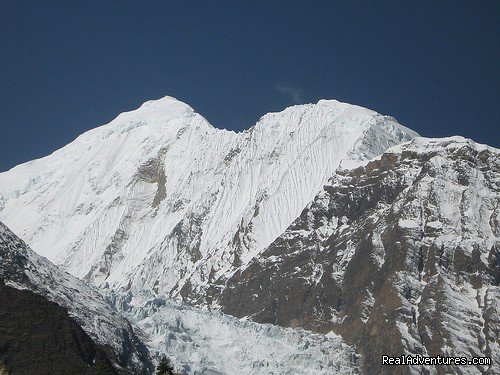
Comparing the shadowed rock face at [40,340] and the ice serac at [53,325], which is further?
the ice serac at [53,325]

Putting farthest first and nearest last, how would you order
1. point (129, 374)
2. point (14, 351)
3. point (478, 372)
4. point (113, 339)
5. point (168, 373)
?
point (478, 372), point (113, 339), point (129, 374), point (14, 351), point (168, 373)

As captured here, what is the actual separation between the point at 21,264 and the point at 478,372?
245ft

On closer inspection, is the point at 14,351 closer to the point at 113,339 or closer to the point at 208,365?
the point at 113,339

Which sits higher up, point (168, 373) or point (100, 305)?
point (100, 305)

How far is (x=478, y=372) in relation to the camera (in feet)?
655

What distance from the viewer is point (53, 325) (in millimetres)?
146875

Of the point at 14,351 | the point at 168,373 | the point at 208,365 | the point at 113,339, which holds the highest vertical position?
the point at 208,365

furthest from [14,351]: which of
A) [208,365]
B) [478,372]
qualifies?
[478,372]

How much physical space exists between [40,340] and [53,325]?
3397 millimetres

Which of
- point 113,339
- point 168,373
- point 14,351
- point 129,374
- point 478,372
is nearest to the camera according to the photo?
point 168,373

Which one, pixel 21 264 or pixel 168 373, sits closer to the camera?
pixel 168 373

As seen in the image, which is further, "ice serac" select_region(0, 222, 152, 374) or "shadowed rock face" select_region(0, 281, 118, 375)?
"ice serac" select_region(0, 222, 152, 374)

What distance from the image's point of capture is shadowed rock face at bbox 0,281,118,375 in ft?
458

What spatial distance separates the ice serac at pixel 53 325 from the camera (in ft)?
463
